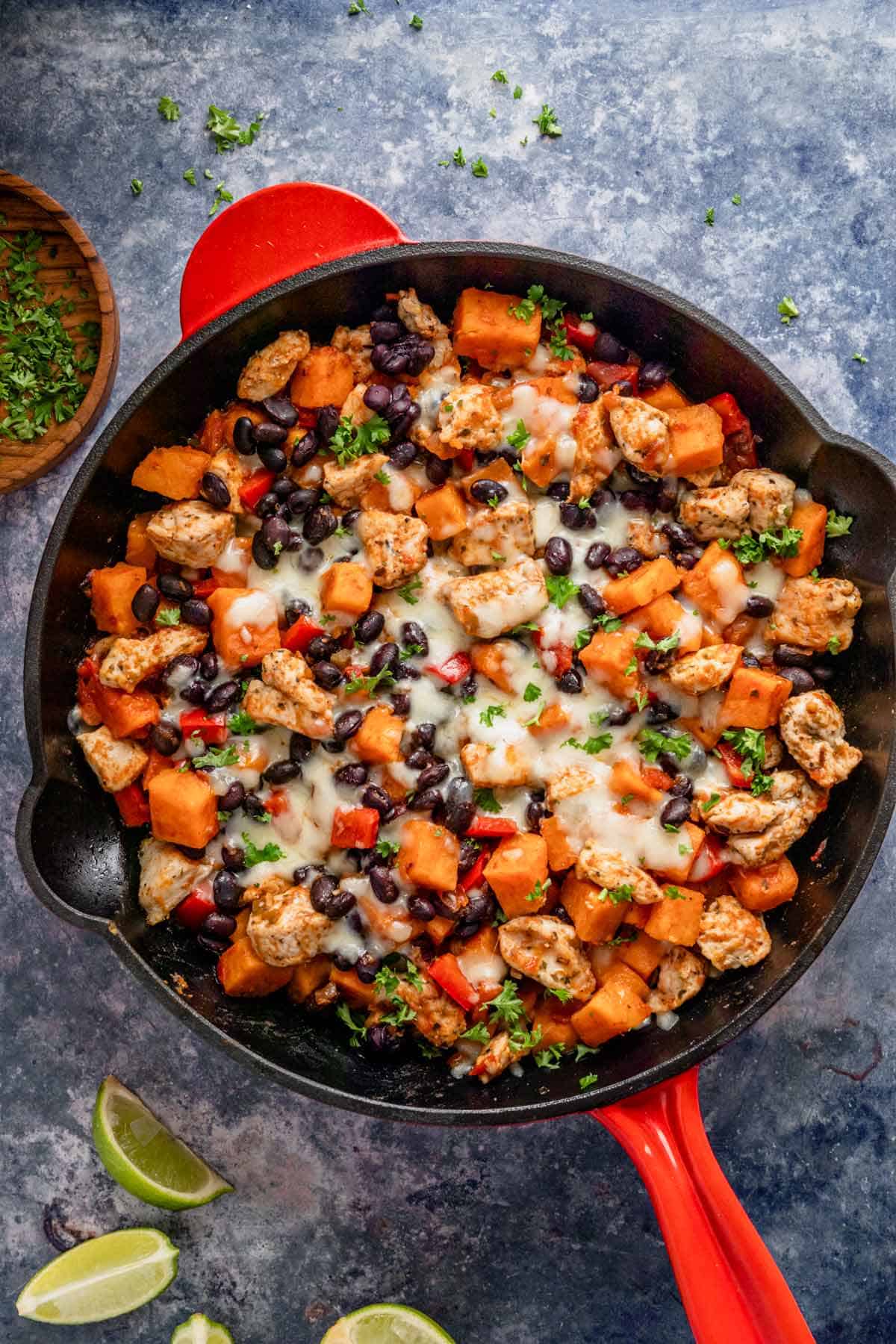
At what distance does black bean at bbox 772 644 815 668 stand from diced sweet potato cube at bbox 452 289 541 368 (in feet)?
4.81

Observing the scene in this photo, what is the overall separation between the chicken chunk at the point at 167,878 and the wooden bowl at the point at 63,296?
1.67 metres

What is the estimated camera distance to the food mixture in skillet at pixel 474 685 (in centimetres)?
423

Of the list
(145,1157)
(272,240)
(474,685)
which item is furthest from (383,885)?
(272,240)

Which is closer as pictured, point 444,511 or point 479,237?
point 444,511

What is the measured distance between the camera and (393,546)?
427 centimetres

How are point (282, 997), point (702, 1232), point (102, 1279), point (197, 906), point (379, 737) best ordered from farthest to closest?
point (102, 1279) → point (282, 997) → point (197, 906) → point (379, 737) → point (702, 1232)

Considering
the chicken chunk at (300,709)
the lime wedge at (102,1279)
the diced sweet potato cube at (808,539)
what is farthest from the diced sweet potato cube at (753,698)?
the lime wedge at (102,1279)

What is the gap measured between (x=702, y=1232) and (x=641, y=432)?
2775mm

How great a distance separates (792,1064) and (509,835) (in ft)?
5.66

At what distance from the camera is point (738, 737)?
14.2 ft

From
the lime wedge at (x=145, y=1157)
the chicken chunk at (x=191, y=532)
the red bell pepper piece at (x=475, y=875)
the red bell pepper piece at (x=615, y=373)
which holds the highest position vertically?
the red bell pepper piece at (x=615, y=373)

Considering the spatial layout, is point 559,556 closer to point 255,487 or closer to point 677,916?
point 255,487

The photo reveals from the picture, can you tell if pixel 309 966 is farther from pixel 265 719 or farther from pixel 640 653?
pixel 640 653

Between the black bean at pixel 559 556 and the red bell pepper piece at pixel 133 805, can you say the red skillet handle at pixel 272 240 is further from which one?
the red bell pepper piece at pixel 133 805
